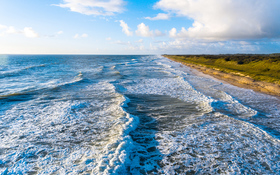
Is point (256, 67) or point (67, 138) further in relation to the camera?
point (256, 67)

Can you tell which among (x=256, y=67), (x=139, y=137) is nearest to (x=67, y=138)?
(x=139, y=137)

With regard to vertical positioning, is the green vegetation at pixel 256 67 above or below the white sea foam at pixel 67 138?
above

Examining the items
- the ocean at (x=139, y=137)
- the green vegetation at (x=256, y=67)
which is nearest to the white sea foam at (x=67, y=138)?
the ocean at (x=139, y=137)

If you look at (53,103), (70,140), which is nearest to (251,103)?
(70,140)

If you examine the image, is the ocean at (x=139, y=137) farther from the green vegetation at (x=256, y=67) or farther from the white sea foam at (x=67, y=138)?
the green vegetation at (x=256, y=67)

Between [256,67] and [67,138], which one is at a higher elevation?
[256,67]

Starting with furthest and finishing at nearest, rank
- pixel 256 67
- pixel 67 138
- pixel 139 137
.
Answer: pixel 256 67 → pixel 139 137 → pixel 67 138

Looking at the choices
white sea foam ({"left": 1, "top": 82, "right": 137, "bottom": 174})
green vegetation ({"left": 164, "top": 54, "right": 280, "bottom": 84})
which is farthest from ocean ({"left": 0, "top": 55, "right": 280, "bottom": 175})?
green vegetation ({"left": 164, "top": 54, "right": 280, "bottom": 84})

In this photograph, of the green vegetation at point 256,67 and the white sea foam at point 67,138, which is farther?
the green vegetation at point 256,67

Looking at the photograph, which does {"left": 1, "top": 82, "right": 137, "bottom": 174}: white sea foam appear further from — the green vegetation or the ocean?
the green vegetation

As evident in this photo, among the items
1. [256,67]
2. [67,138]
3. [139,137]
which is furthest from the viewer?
[256,67]

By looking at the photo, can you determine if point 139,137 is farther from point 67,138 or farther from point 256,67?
point 256,67

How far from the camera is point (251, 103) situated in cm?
1502

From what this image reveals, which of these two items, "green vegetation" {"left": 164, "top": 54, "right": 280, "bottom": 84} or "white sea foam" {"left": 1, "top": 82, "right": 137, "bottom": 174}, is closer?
"white sea foam" {"left": 1, "top": 82, "right": 137, "bottom": 174}
